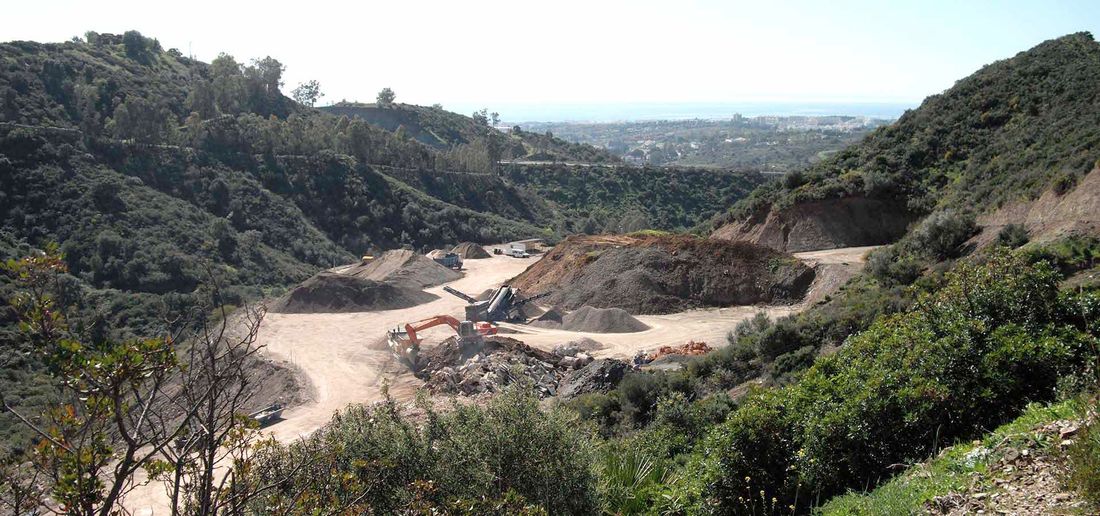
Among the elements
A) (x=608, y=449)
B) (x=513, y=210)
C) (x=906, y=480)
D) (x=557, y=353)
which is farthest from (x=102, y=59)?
(x=906, y=480)

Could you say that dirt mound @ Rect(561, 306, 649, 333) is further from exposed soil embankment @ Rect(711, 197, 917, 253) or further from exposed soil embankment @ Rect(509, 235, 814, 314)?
exposed soil embankment @ Rect(711, 197, 917, 253)

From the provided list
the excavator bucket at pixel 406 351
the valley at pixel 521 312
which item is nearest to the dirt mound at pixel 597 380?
the valley at pixel 521 312

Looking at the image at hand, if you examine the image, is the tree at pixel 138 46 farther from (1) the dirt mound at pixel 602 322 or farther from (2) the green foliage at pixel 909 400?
(2) the green foliage at pixel 909 400

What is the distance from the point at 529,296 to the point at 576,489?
91.6 ft

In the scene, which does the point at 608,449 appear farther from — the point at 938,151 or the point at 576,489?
the point at 938,151

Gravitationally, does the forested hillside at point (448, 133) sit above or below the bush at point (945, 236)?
above

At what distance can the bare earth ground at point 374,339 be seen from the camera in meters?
22.8

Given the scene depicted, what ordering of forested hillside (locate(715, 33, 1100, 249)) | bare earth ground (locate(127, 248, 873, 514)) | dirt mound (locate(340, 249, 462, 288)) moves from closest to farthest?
bare earth ground (locate(127, 248, 873, 514)), forested hillside (locate(715, 33, 1100, 249)), dirt mound (locate(340, 249, 462, 288))

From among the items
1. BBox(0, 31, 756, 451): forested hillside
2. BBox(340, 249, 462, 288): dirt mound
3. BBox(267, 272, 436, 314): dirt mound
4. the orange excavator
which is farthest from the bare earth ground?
BBox(0, 31, 756, 451): forested hillside

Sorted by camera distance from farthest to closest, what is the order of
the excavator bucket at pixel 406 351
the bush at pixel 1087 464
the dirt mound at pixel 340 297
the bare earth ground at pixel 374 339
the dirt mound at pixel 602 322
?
the dirt mound at pixel 340 297
the dirt mound at pixel 602 322
the excavator bucket at pixel 406 351
the bare earth ground at pixel 374 339
the bush at pixel 1087 464

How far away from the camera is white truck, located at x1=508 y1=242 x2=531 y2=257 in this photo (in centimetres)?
5357

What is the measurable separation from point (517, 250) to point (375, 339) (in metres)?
25.0

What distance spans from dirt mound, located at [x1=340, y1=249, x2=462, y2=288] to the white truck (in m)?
9.06

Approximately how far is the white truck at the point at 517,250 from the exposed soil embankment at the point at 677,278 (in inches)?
647
